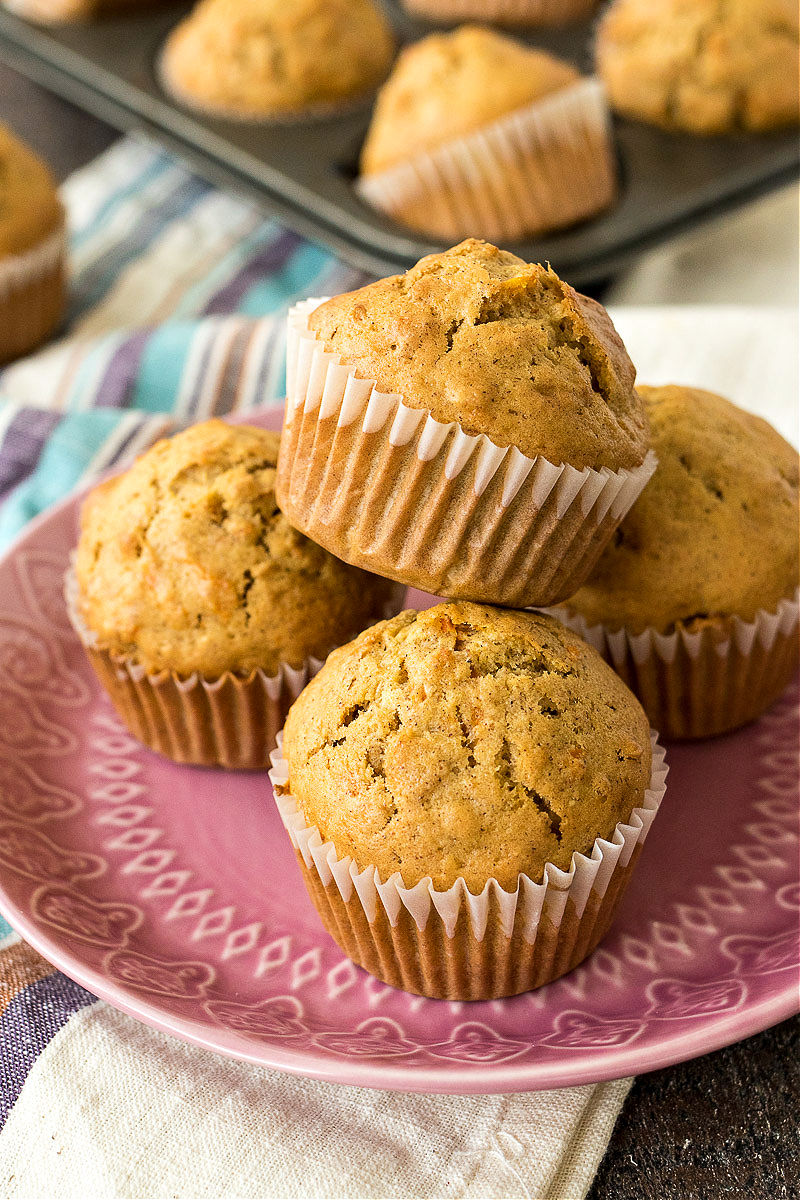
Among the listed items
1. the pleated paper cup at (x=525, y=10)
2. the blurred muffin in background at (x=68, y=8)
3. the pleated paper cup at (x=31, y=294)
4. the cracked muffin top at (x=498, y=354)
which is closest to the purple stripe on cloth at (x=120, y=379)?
the pleated paper cup at (x=31, y=294)

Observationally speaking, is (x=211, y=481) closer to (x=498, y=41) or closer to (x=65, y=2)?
(x=498, y=41)

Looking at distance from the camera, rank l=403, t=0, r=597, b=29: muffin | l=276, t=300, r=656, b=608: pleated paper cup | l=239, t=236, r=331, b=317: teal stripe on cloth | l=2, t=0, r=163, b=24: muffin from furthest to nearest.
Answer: l=2, t=0, r=163, b=24: muffin, l=403, t=0, r=597, b=29: muffin, l=239, t=236, r=331, b=317: teal stripe on cloth, l=276, t=300, r=656, b=608: pleated paper cup

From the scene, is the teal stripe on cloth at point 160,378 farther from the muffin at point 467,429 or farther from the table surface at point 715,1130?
the table surface at point 715,1130

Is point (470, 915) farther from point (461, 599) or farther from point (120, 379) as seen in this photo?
point (120, 379)

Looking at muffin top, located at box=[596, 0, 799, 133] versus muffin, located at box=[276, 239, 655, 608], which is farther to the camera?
muffin top, located at box=[596, 0, 799, 133]

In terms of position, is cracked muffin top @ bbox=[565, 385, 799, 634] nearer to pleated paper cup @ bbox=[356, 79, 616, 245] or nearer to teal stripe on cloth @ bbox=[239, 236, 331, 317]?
pleated paper cup @ bbox=[356, 79, 616, 245]

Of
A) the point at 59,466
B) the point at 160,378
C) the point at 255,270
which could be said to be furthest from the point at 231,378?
the point at 255,270

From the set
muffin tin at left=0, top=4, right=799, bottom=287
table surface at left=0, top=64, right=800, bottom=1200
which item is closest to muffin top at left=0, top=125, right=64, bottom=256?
muffin tin at left=0, top=4, right=799, bottom=287
